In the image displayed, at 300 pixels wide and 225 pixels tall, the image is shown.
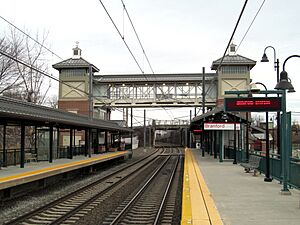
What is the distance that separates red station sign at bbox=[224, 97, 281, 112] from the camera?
12.0 meters

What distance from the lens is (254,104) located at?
483 inches

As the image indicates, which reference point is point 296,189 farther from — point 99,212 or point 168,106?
point 168,106

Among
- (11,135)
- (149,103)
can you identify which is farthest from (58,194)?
(149,103)

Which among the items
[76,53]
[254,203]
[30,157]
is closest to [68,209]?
[254,203]

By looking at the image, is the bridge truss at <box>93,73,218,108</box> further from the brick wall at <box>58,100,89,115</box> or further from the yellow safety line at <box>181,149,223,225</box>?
the yellow safety line at <box>181,149,223,225</box>

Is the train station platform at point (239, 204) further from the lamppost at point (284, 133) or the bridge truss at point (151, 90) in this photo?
the bridge truss at point (151, 90)

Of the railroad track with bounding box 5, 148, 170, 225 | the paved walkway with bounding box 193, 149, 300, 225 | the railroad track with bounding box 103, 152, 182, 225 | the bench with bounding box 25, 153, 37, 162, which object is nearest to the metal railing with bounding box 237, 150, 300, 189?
the paved walkway with bounding box 193, 149, 300, 225

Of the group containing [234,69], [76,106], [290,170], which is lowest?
[290,170]

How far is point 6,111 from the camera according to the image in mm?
12172

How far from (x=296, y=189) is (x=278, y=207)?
120 inches

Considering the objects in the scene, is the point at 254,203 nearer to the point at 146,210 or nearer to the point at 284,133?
the point at 284,133

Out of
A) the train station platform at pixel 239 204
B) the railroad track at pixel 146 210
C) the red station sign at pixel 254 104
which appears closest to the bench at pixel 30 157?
the railroad track at pixel 146 210

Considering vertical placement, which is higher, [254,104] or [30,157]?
[254,104]

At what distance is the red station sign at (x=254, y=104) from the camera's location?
12.0m
